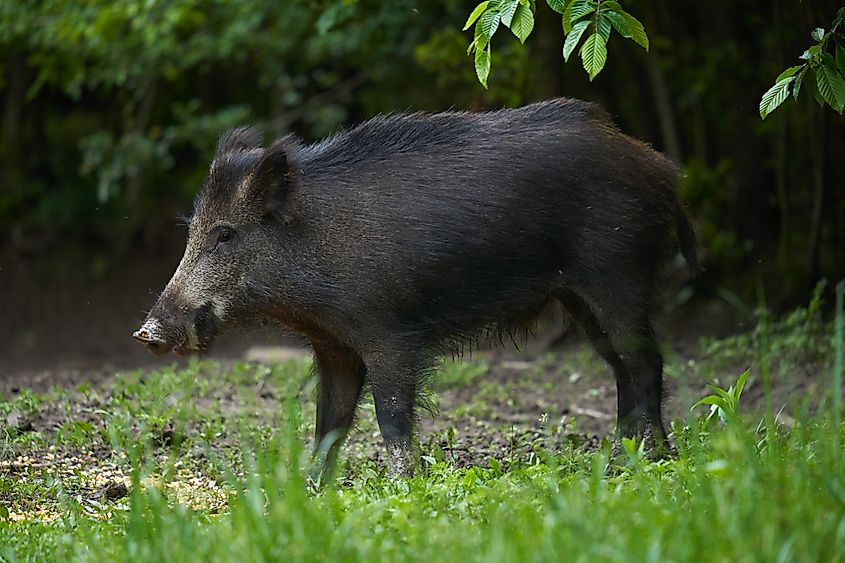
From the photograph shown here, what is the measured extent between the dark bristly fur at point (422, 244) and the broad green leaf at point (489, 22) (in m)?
1.17

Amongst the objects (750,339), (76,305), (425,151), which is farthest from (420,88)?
(425,151)

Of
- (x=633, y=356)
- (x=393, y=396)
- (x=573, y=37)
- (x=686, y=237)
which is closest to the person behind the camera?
(x=573, y=37)

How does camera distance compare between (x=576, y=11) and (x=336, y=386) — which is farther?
(x=336, y=386)

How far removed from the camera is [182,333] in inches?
212

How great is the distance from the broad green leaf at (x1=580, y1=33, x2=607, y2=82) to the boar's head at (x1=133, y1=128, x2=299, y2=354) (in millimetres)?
1565

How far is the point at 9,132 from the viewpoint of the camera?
1344 centimetres

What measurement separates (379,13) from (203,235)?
4751mm

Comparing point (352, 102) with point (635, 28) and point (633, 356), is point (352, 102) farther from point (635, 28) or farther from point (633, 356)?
point (635, 28)

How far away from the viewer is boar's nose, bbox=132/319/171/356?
5.25m

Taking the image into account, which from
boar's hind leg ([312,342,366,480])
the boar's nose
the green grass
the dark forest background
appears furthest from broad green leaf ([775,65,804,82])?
the dark forest background

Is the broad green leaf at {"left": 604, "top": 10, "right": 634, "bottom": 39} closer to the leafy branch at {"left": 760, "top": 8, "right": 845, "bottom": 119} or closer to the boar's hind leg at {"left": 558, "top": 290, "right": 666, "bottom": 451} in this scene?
the leafy branch at {"left": 760, "top": 8, "right": 845, "bottom": 119}

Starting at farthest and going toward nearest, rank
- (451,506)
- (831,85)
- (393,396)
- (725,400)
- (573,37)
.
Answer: (393,396) → (725,400) → (831,85) → (573,37) → (451,506)

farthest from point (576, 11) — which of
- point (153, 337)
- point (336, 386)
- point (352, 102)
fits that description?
point (352, 102)

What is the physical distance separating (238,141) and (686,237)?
221cm
